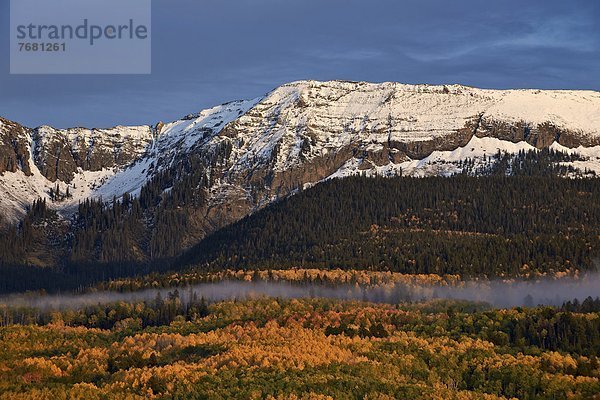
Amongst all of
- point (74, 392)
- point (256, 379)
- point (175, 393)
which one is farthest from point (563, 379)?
point (74, 392)

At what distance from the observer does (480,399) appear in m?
182

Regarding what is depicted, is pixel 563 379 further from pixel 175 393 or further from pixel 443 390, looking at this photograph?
pixel 175 393

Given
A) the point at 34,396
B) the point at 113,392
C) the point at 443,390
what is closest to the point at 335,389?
the point at 443,390

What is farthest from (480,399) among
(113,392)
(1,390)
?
(1,390)

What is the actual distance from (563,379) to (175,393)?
65.4m

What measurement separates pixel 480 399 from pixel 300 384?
28.0 meters

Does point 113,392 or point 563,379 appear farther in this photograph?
point 563,379

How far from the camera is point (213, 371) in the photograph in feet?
653

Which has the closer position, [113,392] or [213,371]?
[113,392]

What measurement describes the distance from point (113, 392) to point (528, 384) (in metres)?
69.1

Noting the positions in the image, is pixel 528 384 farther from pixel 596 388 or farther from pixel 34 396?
pixel 34 396

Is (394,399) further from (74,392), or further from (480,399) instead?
(74,392)

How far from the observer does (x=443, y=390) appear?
18900cm

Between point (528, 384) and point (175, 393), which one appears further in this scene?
point (528, 384)
